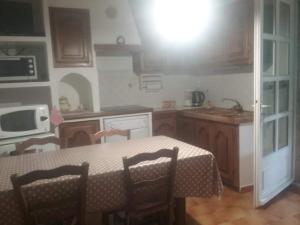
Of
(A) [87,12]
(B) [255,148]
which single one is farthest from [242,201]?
(A) [87,12]

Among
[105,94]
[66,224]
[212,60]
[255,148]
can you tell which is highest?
[212,60]

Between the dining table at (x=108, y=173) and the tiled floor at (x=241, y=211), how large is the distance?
0.57 m

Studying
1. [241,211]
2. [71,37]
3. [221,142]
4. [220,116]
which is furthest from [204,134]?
[71,37]

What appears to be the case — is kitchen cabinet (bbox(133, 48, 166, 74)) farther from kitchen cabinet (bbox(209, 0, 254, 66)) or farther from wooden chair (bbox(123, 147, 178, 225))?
wooden chair (bbox(123, 147, 178, 225))

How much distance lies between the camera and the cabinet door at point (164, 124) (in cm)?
371

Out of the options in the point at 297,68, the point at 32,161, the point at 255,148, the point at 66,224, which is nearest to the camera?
the point at 66,224

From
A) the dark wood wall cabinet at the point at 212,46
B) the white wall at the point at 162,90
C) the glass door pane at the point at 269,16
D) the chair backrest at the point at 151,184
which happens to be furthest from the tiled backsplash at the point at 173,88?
the chair backrest at the point at 151,184

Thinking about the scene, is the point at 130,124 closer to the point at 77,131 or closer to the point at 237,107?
the point at 77,131

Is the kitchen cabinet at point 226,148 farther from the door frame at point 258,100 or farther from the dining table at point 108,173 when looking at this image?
the dining table at point 108,173

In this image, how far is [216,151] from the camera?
322cm

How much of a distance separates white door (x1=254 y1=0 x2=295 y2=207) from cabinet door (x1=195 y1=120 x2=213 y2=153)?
2.37 ft

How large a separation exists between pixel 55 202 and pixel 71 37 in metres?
2.17

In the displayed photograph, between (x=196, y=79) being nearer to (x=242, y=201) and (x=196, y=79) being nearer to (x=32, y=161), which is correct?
Answer: (x=242, y=201)

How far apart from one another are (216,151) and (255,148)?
2.42 feet
